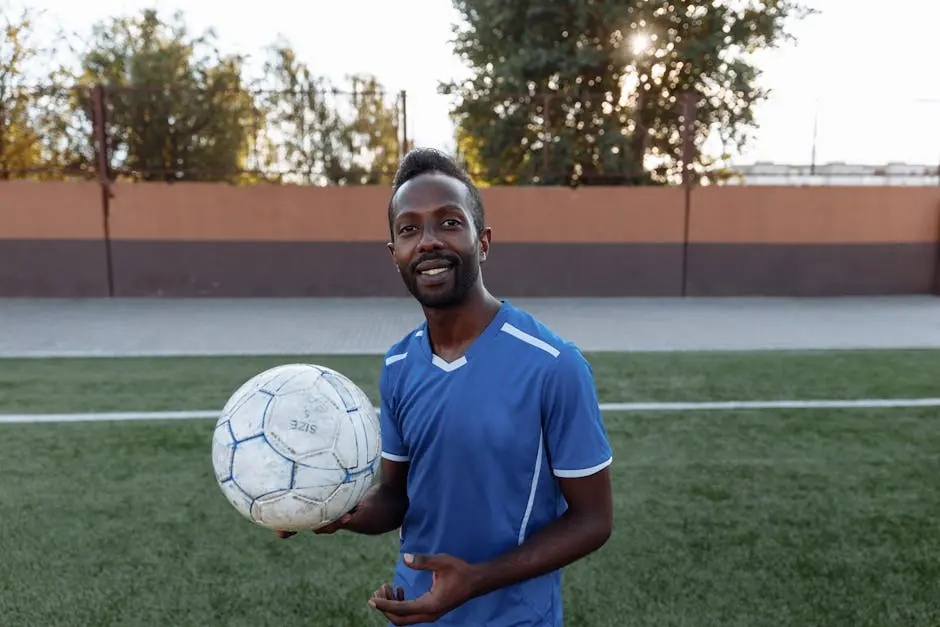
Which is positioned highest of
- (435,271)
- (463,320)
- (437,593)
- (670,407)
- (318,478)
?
(435,271)

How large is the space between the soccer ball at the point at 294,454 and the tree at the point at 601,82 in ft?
38.6

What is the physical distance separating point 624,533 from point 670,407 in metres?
2.44

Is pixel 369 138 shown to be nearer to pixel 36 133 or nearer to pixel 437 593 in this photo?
pixel 36 133

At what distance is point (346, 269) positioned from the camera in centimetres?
1245

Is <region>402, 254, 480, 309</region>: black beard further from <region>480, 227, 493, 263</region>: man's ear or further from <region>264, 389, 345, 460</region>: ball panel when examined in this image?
<region>264, 389, 345, 460</region>: ball panel

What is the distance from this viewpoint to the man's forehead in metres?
1.60

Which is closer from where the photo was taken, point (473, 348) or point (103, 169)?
point (473, 348)

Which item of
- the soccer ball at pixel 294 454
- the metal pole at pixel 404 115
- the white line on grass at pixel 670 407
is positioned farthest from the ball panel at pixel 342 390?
the metal pole at pixel 404 115

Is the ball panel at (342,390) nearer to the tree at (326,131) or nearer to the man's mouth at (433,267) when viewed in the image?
the man's mouth at (433,267)

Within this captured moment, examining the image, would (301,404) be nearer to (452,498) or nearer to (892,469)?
(452,498)

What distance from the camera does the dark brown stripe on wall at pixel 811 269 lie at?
12.8 meters

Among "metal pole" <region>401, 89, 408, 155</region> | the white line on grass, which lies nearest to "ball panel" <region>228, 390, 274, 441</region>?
the white line on grass

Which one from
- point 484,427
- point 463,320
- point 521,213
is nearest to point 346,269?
point 521,213

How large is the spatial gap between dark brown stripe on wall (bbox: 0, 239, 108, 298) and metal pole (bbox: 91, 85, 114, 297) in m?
0.09
